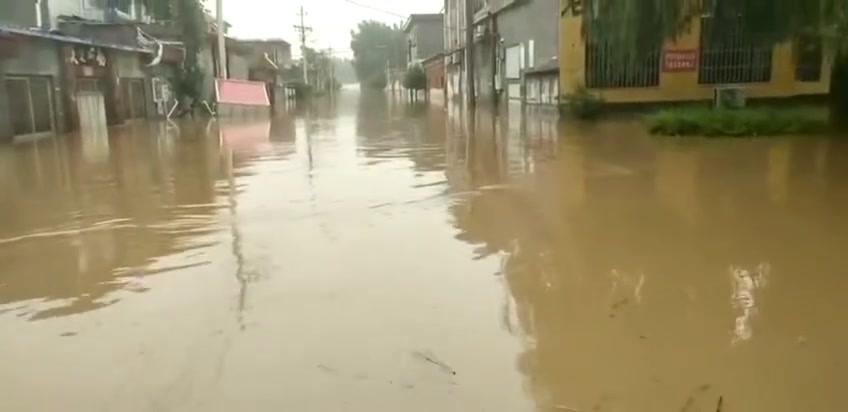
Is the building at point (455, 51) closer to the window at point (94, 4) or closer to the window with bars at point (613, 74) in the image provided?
the window at point (94, 4)

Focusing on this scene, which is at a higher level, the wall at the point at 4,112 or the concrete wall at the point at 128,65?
the concrete wall at the point at 128,65

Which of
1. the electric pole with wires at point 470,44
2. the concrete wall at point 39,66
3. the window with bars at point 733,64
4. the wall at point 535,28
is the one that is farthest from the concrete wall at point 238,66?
the window with bars at point 733,64

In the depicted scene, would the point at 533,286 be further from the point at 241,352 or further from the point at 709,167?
Answer: the point at 709,167

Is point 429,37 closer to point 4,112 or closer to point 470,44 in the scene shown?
point 470,44

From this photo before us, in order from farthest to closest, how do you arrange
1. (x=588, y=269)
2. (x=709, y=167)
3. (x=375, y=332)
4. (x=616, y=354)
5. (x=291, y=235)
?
(x=709, y=167), (x=291, y=235), (x=588, y=269), (x=375, y=332), (x=616, y=354)

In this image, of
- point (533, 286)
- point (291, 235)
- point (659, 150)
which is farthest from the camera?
point (659, 150)

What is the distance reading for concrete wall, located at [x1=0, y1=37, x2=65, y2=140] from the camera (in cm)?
1801

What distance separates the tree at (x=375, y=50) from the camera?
92562 mm

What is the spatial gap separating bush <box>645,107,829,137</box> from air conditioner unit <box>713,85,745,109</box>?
3886 mm

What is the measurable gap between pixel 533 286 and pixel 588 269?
→ 1.94ft

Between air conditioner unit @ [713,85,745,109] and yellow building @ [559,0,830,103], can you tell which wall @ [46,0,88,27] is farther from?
air conditioner unit @ [713,85,745,109]

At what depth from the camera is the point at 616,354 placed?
399cm

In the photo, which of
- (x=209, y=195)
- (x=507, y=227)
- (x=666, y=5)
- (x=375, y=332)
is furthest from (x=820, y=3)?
(x=375, y=332)

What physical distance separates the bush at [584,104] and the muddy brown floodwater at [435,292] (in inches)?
404
